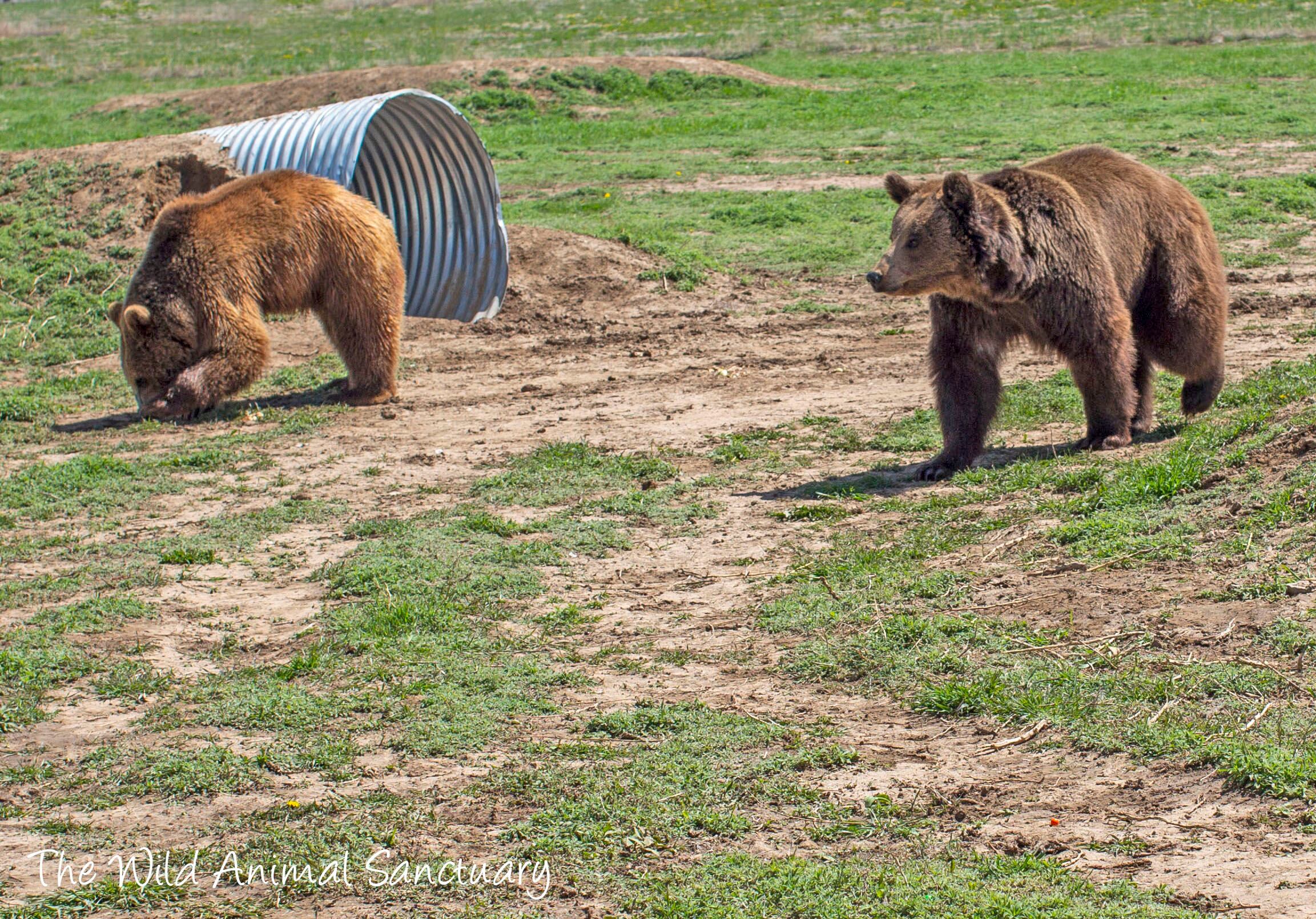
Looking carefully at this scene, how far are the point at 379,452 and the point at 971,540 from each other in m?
4.27

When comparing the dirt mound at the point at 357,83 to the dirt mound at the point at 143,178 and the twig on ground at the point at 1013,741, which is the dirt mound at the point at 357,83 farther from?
the twig on ground at the point at 1013,741

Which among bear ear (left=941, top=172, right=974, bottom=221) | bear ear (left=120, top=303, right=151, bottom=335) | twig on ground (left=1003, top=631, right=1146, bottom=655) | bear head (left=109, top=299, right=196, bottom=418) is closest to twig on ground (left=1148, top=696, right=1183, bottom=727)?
twig on ground (left=1003, top=631, right=1146, bottom=655)

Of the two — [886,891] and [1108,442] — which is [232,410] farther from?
[886,891]

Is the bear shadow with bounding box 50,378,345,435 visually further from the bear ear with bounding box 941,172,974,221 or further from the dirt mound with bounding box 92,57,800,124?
the dirt mound with bounding box 92,57,800,124

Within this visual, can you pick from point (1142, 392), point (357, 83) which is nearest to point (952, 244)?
point (1142, 392)

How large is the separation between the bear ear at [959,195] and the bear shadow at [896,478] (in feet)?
4.57

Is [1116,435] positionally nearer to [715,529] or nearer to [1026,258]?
[1026,258]

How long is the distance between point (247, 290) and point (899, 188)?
504 cm

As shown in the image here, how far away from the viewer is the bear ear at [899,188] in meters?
7.59

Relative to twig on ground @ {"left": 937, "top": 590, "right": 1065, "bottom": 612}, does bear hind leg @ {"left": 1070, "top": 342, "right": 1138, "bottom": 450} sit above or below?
above

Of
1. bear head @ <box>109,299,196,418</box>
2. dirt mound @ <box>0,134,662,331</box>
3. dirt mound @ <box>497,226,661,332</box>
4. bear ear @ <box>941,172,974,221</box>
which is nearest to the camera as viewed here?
bear ear @ <box>941,172,974,221</box>

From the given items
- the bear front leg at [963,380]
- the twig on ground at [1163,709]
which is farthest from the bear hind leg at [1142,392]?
the twig on ground at [1163,709]

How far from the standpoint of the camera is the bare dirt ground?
411 cm

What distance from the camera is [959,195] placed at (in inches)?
284
